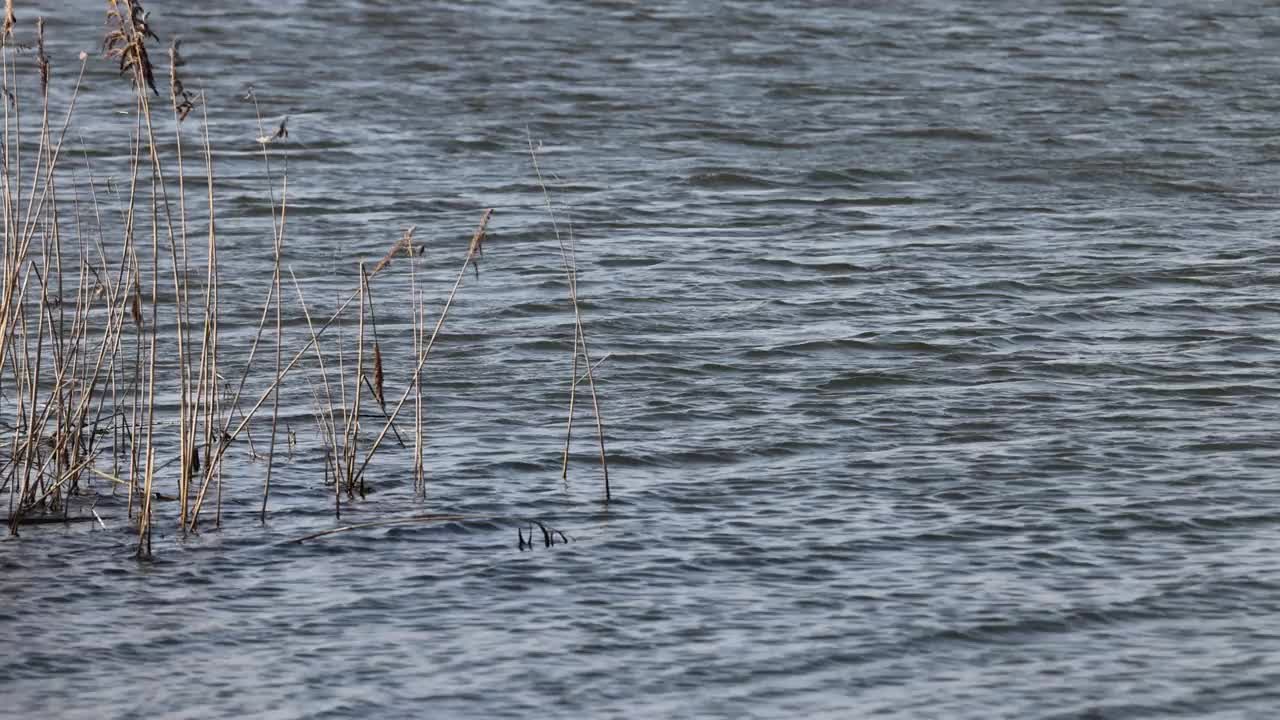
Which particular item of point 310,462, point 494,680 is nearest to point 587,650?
point 494,680

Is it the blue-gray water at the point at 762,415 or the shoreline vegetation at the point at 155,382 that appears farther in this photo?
the shoreline vegetation at the point at 155,382

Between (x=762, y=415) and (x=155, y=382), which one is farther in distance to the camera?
(x=155, y=382)

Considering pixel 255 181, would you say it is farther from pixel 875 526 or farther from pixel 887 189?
pixel 875 526

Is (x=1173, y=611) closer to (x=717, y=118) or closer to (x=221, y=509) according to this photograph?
(x=221, y=509)

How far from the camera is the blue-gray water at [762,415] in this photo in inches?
230

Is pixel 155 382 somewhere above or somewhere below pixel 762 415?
above

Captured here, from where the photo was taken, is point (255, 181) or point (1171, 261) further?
point (255, 181)

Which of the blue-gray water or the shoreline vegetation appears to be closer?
the blue-gray water

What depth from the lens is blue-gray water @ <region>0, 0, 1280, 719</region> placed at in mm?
5844

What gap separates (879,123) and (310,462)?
817 centimetres

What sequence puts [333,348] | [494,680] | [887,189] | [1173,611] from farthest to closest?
[887,189]
[333,348]
[1173,611]
[494,680]

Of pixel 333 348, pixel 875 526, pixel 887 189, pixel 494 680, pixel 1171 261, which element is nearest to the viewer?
pixel 494 680

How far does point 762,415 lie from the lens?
8422mm

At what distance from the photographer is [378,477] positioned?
7566 millimetres
